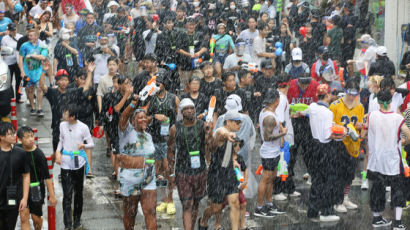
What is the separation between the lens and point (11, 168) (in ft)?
25.2

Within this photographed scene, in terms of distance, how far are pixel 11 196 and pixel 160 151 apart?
2861mm

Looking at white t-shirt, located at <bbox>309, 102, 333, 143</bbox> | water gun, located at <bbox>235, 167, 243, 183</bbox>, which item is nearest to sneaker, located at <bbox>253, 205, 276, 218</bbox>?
white t-shirt, located at <bbox>309, 102, 333, 143</bbox>

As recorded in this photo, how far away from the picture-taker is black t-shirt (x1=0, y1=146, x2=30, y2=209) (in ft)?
25.0

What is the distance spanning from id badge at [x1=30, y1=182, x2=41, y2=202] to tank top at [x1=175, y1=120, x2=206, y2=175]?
5.72 ft

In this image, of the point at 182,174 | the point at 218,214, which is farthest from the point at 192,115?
the point at 218,214

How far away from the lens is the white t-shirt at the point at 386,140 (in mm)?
9398

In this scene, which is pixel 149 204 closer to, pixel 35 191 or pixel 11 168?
pixel 35 191

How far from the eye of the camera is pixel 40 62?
14.4 meters

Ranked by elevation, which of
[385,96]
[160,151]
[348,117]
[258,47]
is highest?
[258,47]

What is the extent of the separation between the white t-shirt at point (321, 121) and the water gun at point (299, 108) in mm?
753

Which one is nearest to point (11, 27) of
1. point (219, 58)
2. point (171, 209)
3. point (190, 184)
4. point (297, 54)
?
point (219, 58)

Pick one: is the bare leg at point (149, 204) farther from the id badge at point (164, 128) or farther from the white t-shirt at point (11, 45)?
the white t-shirt at point (11, 45)

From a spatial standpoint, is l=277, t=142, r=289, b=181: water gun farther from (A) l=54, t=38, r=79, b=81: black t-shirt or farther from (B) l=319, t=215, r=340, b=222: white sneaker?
(A) l=54, t=38, r=79, b=81: black t-shirt

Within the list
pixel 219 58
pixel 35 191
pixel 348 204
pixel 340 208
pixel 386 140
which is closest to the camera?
pixel 35 191
